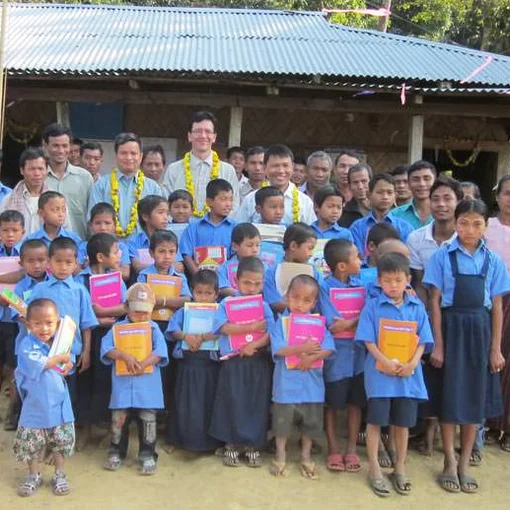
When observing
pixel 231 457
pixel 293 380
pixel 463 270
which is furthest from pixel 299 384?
pixel 463 270

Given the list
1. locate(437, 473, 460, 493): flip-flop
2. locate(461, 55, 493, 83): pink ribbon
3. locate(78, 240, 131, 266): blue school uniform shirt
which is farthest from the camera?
locate(461, 55, 493, 83): pink ribbon

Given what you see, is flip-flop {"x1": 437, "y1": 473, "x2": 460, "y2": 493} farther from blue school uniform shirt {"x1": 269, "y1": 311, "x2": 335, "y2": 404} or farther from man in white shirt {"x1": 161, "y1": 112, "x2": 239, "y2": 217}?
man in white shirt {"x1": 161, "y1": 112, "x2": 239, "y2": 217}

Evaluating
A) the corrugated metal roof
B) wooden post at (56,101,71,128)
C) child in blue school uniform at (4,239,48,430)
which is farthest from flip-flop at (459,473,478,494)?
wooden post at (56,101,71,128)

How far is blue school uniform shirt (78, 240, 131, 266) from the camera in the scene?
13.4ft

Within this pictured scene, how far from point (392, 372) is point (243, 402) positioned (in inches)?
35.8

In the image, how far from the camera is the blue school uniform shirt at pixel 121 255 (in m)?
4.08

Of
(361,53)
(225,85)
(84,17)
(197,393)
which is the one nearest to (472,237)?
(197,393)

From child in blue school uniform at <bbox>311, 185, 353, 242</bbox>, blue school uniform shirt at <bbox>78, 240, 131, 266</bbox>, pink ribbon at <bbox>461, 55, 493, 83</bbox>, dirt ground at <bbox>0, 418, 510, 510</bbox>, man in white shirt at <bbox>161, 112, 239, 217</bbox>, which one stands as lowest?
dirt ground at <bbox>0, 418, 510, 510</bbox>

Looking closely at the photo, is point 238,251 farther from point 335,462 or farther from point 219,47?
point 219,47

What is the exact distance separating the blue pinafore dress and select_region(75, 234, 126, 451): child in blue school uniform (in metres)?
1.97

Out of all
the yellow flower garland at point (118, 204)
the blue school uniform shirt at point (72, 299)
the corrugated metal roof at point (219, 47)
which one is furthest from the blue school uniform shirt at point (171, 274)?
the corrugated metal roof at point (219, 47)

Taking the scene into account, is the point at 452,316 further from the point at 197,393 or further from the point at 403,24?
the point at 403,24

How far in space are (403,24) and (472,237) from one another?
65.3 feet

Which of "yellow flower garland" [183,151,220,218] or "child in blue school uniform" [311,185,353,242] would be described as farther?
"yellow flower garland" [183,151,220,218]
